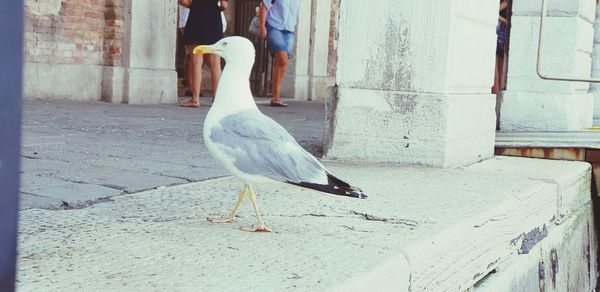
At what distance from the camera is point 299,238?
2.54 meters

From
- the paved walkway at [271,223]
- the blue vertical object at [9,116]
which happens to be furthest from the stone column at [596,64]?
the blue vertical object at [9,116]

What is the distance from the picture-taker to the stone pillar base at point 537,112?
677 centimetres

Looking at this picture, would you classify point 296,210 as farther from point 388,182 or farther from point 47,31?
point 47,31

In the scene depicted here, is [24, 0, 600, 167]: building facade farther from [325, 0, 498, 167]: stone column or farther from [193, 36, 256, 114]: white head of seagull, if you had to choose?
[193, 36, 256, 114]: white head of seagull

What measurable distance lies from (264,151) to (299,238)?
32cm

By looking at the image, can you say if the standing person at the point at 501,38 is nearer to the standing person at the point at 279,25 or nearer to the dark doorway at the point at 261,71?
the standing person at the point at 279,25

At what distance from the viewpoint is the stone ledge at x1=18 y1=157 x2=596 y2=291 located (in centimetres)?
198

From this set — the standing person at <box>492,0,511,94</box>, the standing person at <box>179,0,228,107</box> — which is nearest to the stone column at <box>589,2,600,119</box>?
the standing person at <box>492,0,511,94</box>

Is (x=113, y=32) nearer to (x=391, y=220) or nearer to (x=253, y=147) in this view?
(x=391, y=220)

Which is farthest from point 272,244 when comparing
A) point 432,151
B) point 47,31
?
point 47,31

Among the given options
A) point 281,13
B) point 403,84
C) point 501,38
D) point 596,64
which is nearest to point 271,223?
point 403,84

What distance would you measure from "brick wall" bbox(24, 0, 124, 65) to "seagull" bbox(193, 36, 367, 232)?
6.38 meters

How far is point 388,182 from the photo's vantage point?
3840 mm

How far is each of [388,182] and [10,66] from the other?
3275 mm
